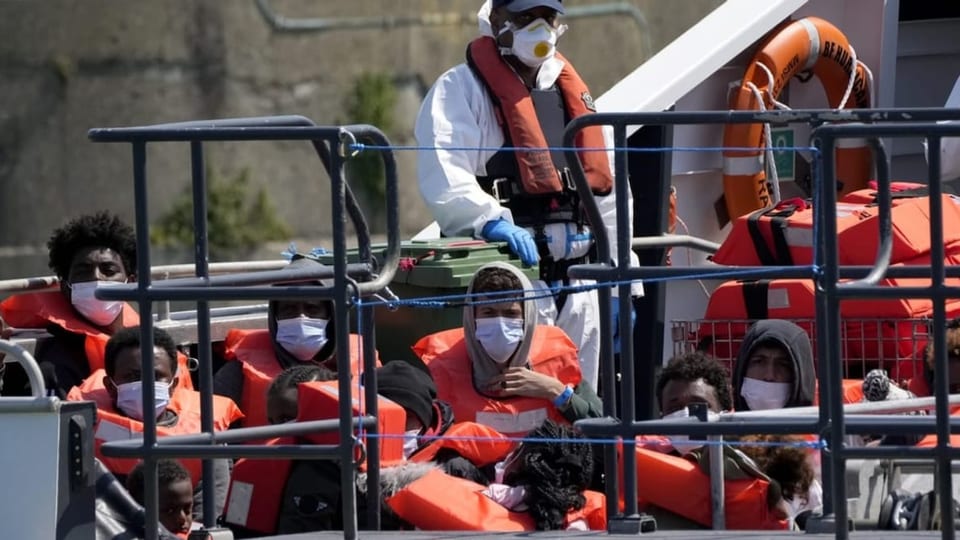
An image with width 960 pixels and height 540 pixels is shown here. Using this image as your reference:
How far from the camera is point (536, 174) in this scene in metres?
6.46

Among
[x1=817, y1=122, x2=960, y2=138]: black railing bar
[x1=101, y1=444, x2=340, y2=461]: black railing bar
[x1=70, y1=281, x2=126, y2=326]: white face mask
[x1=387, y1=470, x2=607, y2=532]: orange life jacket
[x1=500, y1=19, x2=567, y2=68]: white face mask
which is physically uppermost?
[x1=500, y1=19, x2=567, y2=68]: white face mask

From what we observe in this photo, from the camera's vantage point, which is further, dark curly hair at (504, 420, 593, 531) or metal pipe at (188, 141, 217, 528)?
dark curly hair at (504, 420, 593, 531)

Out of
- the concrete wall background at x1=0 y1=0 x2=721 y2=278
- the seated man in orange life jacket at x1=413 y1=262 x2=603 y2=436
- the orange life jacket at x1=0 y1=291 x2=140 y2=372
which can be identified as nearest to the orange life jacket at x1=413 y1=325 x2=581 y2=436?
the seated man in orange life jacket at x1=413 y1=262 x2=603 y2=436

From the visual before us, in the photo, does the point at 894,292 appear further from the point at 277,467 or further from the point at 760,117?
the point at 277,467

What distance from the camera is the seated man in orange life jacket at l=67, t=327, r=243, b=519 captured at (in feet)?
16.8

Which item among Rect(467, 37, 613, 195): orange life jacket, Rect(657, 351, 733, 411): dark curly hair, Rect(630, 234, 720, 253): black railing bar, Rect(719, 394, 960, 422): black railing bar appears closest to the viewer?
Rect(719, 394, 960, 422): black railing bar

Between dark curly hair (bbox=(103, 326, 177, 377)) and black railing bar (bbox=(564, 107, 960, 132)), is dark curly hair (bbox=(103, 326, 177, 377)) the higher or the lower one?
the lower one

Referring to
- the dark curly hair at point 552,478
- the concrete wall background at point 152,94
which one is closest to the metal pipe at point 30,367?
the dark curly hair at point 552,478

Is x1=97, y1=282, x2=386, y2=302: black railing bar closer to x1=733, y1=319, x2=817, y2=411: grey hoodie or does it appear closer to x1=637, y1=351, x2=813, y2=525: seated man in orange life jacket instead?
x1=637, y1=351, x2=813, y2=525: seated man in orange life jacket

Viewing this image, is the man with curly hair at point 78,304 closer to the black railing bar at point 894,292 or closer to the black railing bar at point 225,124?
the black railing bar at point 225,124

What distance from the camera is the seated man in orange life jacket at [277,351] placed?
5480 millimetres

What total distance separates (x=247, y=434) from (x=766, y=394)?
1.76 m

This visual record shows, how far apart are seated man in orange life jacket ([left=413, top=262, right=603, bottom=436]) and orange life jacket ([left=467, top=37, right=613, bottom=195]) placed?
1.00 meters

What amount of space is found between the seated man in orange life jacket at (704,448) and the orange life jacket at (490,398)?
47cm
